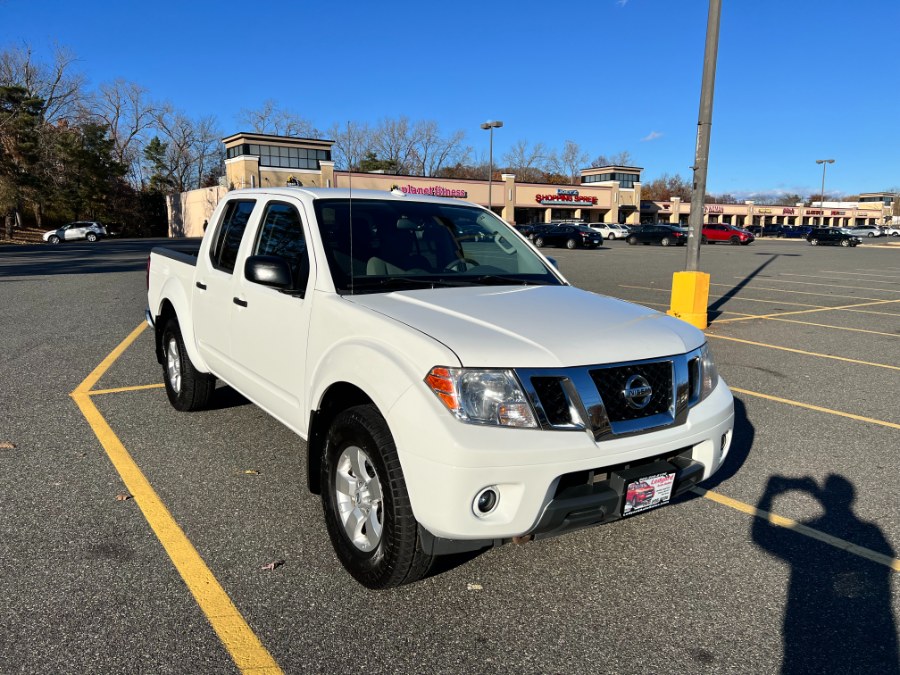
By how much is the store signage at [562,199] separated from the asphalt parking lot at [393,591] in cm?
6638

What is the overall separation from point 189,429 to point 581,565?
327cm

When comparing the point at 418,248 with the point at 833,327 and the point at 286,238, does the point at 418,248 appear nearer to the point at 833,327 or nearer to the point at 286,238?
Answer: the point at 286,238

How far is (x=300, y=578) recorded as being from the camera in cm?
299

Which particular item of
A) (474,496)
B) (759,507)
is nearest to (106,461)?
(474,496)

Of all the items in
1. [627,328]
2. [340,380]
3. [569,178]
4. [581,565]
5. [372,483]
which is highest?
[569,178]

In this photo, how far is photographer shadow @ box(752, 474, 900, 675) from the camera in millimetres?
2502

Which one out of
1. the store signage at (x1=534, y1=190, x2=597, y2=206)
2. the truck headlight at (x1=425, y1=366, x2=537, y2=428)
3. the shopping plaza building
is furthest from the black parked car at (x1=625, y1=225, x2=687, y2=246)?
the truck headlight at (x1=425, y1=366, x2=537, y2=428)

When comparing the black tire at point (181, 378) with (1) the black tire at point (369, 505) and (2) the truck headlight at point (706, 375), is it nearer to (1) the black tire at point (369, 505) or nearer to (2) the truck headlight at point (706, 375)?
(1) the black tire at point (369, 505)

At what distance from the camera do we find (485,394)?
97.4 inches

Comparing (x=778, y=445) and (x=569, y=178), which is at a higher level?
(x=569, y=178)

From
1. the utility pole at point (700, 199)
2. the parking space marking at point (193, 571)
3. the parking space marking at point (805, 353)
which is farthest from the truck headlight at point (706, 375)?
the utility pole at point (700, 199)

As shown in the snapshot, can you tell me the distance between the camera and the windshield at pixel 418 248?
137 inches

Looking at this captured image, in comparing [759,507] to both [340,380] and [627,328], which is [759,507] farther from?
[340,380]

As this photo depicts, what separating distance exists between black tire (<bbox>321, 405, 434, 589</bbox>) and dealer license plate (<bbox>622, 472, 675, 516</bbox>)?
2.85 feet
